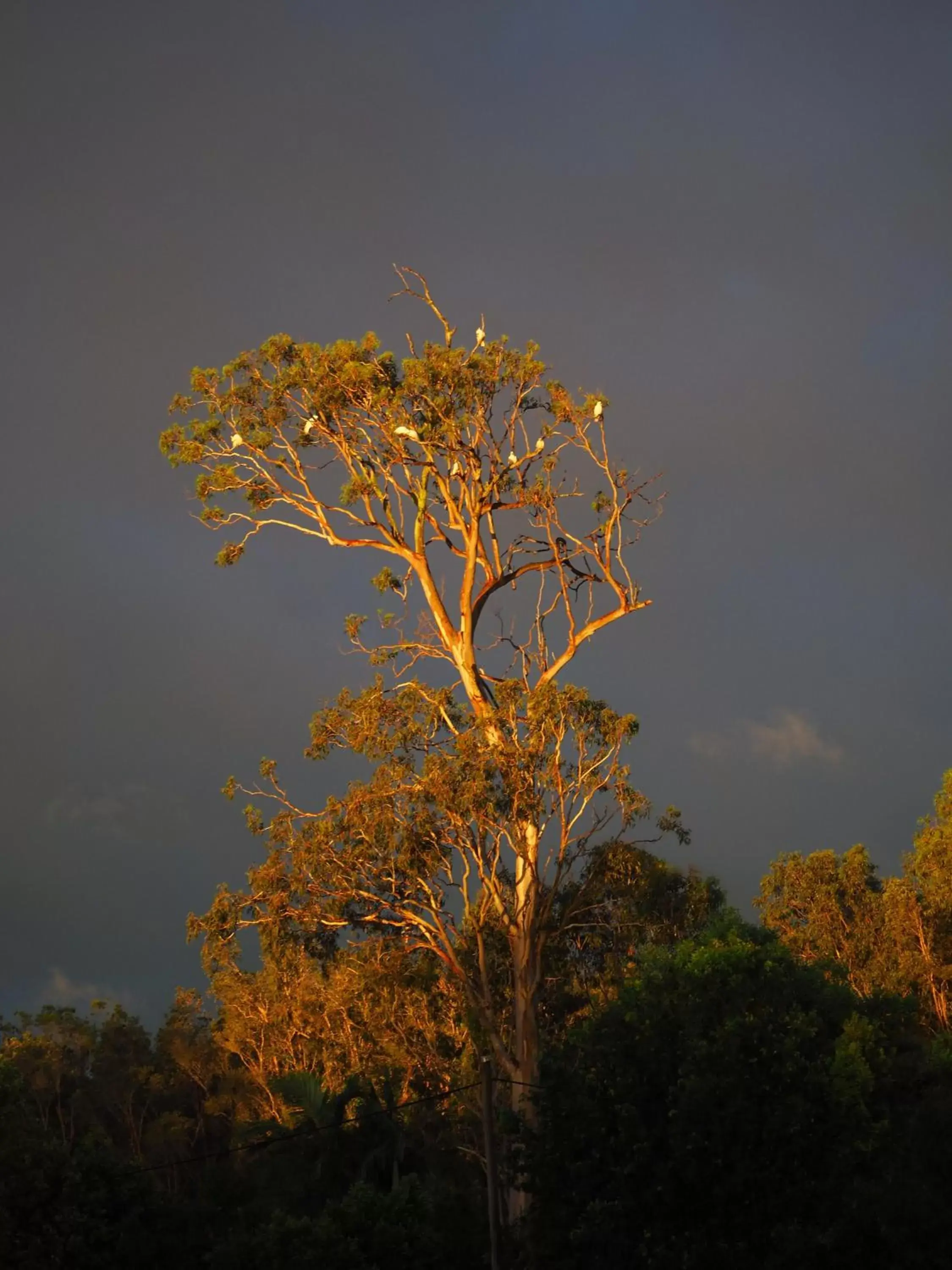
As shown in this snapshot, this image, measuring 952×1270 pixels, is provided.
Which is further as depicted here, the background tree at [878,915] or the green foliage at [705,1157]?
the background tree at [878,915]

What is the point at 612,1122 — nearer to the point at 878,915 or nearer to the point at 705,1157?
the point at 705,1157

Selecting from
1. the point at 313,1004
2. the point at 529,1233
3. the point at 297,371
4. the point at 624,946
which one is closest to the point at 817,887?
the point at 624,946

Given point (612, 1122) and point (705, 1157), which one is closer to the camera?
point (705, 1157)

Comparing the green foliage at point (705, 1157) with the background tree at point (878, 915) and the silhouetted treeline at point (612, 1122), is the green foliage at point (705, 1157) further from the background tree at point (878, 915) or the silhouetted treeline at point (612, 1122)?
the background tree at point (878, 915)

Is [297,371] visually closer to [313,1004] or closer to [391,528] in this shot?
[391,528]

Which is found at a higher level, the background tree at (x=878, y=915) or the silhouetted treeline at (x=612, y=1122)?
the background tree at (x=878, y=915)

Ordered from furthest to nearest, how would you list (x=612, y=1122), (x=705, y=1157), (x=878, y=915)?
1. (x=878, y=915)
2. (x=612, y=1122)
3. (x=705, y=1157)

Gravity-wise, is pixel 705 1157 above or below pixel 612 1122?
below

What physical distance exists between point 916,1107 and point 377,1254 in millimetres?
8566

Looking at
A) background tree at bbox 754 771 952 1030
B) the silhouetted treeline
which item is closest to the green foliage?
the silhouetted treeline

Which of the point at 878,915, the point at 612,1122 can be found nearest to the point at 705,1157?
the point at 612,1122

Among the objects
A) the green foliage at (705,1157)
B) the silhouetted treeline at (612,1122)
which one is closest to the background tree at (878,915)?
the silhouetted treeline at (612,1122)

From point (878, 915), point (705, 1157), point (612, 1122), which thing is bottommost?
point (705, 1157)

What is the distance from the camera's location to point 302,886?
2781 cm
